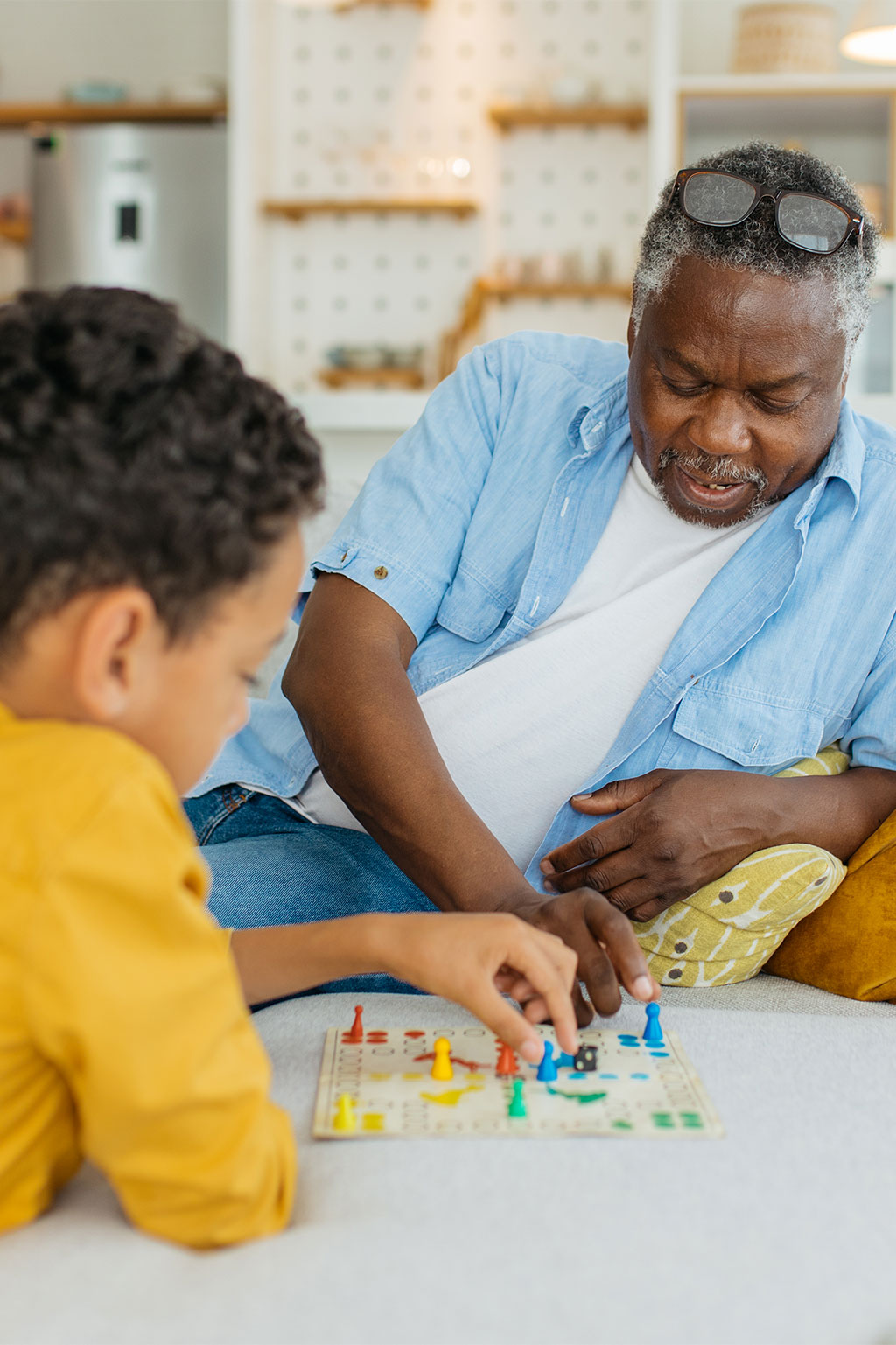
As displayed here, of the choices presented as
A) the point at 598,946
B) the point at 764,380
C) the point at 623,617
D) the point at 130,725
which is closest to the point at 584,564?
the point at 623,617

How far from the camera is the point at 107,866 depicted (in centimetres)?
62

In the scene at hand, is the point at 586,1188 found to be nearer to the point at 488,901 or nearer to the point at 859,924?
the point at 488,901

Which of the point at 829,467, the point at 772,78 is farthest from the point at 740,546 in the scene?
the point at 772,78

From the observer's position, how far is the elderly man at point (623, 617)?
1.26m

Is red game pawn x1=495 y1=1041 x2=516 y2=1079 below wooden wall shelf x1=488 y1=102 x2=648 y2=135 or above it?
below

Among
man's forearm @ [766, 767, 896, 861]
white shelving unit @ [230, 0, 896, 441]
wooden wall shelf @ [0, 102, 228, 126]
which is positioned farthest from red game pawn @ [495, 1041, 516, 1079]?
wooden wall shelf @ [0, 102, 228, 126]

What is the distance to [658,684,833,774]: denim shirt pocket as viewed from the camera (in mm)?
1359

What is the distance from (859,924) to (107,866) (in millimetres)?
891

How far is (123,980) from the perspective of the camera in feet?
2.05

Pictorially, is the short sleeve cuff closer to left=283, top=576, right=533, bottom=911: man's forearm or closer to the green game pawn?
left=283, top=576, right=533, bottom=911: man's forearm

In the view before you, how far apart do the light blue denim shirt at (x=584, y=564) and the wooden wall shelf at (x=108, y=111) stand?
11.2 ft

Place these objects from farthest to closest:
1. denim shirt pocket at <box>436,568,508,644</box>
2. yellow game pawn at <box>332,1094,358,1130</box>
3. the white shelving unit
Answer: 1. the white shelving unit
2. denim shirt pocket at <box>436,568,508,644</box>
3. yellow game pawn at <box>332,1094,358,1130</box>

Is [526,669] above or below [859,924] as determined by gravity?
above

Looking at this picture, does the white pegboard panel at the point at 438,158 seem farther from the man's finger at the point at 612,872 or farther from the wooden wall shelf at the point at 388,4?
the man's finger at the point at 612,872
